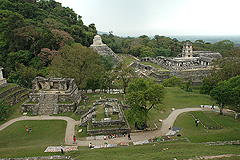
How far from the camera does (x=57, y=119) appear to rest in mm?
20906

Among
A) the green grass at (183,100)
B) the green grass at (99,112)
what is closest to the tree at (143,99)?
the green grass at (99,112)

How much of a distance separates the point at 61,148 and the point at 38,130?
20.1 ft

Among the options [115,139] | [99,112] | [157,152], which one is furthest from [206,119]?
[99,112]

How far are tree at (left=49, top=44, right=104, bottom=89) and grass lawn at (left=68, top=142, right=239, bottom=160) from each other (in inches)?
631

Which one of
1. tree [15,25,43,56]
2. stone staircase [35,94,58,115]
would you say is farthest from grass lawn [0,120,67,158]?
tree [15,25,43,56]

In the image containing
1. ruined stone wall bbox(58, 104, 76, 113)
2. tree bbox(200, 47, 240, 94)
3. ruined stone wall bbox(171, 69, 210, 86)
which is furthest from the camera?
ruined stone wall bbox(171, 69, 210, 86)

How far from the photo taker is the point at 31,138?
1688 centimetres

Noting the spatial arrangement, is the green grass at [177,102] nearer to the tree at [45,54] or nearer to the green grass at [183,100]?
the green grass at [183,100]

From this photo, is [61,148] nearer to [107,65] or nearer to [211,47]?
[107,65]

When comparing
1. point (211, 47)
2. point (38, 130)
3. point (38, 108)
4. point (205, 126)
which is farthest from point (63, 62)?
point (211, 47)

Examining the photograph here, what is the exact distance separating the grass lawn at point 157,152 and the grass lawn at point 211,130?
8.28 feet

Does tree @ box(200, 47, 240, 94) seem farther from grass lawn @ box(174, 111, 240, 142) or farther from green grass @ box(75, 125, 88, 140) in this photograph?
green grass @ box(75, 125, 88, 140)

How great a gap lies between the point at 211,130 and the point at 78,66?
23148mm

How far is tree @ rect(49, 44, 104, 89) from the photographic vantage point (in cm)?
2842
